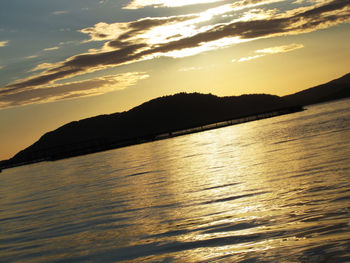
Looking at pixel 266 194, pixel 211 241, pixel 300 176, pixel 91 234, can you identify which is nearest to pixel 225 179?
pixel 300 176

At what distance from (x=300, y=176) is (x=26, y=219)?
44.4 ft

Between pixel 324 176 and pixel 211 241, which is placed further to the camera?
pixel 324 176

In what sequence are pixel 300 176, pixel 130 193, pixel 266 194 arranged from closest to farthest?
pixel 266 194, pixel 300 176, pixel 130 193

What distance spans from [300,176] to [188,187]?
5707mm

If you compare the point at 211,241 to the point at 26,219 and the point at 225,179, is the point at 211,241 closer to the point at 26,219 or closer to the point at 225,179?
the point at 225,179

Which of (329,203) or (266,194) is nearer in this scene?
(329,203)

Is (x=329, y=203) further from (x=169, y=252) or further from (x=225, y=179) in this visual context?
(x=225, y=179)

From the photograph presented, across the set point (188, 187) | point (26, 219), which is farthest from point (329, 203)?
point (26, 219)

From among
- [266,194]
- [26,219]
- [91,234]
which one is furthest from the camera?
[26,219]

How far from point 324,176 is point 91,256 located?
379 inches

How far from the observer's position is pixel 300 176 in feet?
52.3

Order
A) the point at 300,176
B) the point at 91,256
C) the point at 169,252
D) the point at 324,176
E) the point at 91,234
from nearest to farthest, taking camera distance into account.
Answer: the point at 169,252, the point at 91,256, the point at 91,234, the point at 324,176, the point at 300,176

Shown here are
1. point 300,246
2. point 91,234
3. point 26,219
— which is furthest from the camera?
point 26,219

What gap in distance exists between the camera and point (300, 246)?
7.87 metres
